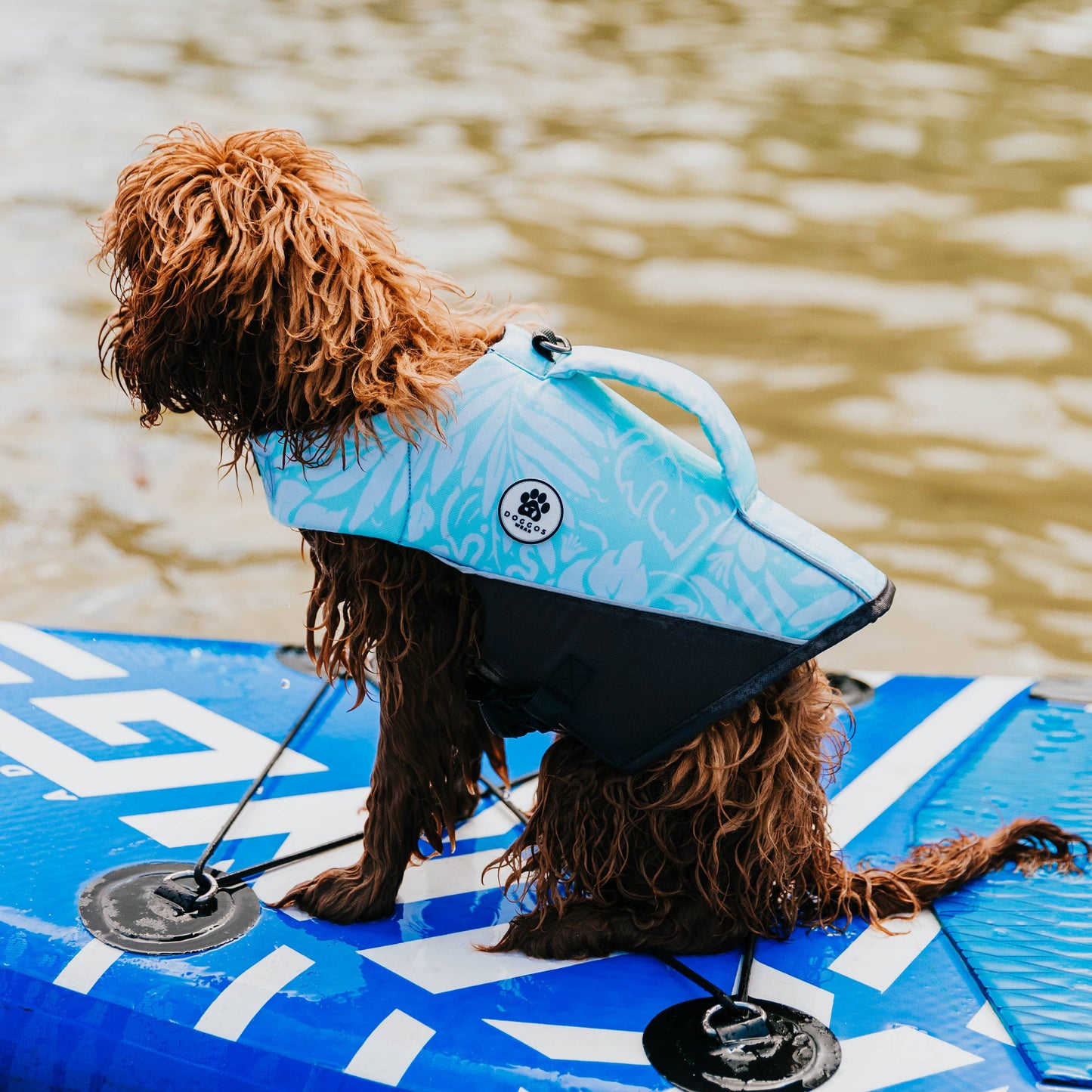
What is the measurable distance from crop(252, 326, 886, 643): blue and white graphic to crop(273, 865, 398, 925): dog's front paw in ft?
1.97

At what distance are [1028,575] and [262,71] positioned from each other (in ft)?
24.9

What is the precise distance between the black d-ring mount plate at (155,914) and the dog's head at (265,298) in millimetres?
779

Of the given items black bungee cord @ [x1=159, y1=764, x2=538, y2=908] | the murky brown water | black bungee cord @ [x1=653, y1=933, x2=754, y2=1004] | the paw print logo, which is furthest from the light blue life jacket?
the murky brown water

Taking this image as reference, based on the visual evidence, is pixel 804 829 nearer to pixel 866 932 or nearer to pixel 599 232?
pixel 866 932

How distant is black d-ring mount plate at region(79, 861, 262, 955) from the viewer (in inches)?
74.6

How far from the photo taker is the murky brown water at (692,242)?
4.27 metres

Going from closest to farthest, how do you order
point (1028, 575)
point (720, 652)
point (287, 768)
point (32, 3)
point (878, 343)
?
point (720, 652)
point (287, 768)
point (1028, 575)
point (878, 343)
point (32, 3)

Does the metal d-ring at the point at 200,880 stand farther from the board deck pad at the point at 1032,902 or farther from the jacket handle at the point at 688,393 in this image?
the board deck pad at the point at 1032,902

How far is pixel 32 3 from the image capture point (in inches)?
455

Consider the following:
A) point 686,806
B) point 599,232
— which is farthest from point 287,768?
point 599,232

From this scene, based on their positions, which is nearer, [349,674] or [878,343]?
[349,674]

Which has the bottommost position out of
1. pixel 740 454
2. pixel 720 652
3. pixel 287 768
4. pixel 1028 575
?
pixel 1028 575

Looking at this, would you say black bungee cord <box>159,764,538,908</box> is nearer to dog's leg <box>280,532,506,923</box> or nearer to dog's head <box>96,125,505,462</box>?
dog's leg <box>280,532,506,923</box>

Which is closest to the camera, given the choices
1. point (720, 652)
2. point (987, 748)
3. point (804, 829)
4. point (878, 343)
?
point (720, 652)
